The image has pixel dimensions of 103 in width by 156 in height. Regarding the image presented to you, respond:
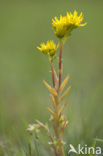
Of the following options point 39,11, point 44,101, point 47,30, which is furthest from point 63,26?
point 39,11

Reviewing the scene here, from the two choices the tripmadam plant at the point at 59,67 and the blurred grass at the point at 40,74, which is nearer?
the tripmadam plant at the point at 59,67

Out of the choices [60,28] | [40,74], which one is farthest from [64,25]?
[40,74]

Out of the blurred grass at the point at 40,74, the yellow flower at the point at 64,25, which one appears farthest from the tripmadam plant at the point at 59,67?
the blurred grass at the point at 40,74

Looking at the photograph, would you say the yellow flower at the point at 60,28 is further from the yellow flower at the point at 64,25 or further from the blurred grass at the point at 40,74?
the blurred grass at the point at 40,74

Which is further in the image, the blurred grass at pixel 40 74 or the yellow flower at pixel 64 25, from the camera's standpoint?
the blurred grass at pixel 40 74

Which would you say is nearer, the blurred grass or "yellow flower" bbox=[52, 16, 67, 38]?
"yellow flower" bbox=[52, 16, 67, 38]

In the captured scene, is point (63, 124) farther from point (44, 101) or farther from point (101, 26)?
point (101, 26)

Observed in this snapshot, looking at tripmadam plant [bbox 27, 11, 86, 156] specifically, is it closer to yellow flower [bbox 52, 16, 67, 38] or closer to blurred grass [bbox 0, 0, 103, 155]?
yellow flower [bbox 52, 16, 67, 38]

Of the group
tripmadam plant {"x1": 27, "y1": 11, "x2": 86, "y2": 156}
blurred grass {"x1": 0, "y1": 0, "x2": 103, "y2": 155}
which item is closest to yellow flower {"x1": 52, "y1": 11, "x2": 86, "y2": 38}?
tripmadam plant {"x1": 27, "y1": 11, "x2": 86, "y2": 156}
